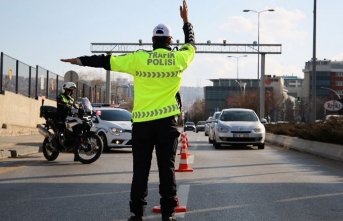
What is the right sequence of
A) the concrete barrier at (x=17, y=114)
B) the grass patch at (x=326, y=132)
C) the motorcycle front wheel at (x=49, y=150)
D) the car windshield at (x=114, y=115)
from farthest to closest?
the concrete barrier at (x=17, y=114), the car windshield at (x=114, y=115), the grass patch at (x=326, y=132), the motorcycle front wheel at (x=49, y=150)

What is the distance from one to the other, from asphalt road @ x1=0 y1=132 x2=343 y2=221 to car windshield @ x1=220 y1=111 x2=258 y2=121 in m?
11.0

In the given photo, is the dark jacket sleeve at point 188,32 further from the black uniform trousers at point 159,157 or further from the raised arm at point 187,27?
the black uniform trousers at point 159,157

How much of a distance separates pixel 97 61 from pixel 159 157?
1.18 metres

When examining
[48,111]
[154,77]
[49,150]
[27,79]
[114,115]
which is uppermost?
[27,79]

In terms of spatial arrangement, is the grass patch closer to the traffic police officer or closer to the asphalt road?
the asphalt road

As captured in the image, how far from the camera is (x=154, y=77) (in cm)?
683

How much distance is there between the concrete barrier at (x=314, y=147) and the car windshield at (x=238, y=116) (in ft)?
6.41

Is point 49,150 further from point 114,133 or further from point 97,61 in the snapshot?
point 97,61

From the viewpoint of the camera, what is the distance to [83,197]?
9312 millimetres

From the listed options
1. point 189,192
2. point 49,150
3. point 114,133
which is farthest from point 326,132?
point 189,192

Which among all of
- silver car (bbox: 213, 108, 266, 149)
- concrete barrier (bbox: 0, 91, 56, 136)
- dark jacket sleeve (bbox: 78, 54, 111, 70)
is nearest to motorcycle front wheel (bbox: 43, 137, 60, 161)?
dark jacket sleeve (bbox: 78, 54, 111, 70)

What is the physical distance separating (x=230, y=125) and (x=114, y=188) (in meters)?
15.1

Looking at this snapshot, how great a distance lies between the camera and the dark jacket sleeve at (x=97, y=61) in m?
6.87

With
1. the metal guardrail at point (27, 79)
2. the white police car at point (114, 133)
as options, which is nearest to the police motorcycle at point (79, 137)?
the white police car at point (114, 133)
